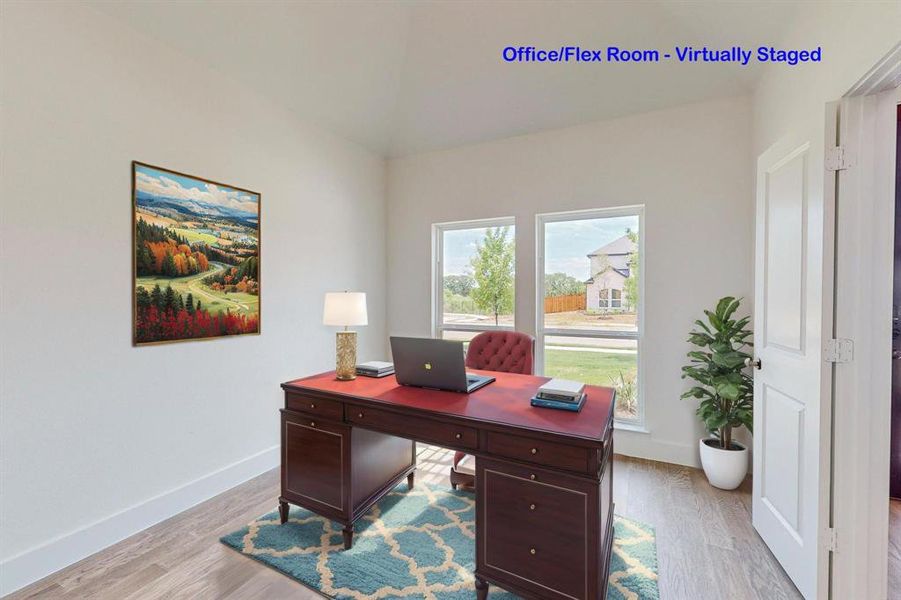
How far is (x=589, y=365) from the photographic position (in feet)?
11.3

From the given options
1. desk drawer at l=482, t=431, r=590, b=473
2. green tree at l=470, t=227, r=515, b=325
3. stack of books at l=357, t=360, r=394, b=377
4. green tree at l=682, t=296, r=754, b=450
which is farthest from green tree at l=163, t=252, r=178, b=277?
green tree at l=682, t=296, r=754, b=450

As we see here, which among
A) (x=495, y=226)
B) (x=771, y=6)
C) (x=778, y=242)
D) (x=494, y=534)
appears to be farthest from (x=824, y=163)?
(x=495, y=226)

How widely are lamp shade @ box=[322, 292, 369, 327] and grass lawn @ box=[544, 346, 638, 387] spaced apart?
1963mm

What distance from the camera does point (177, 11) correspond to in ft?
7.30

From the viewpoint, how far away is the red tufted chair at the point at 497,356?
2689 mm

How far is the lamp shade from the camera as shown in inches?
89.0

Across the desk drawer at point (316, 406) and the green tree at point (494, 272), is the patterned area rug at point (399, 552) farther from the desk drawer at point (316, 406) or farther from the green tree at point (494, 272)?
the green tree at point (494, 272)

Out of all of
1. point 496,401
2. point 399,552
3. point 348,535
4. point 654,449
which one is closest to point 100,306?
point 348,535

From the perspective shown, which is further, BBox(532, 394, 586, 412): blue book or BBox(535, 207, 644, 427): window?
BBox(535, 207, 644, 427): window

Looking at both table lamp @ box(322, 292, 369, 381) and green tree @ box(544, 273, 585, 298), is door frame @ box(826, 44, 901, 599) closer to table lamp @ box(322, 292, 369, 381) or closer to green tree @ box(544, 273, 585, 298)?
green tree @ box(544, 273, 585, 298)

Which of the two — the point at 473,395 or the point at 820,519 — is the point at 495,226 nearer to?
the point at 473,395

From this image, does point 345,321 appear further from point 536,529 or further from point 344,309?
point 536,529

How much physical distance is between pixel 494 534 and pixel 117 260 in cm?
239

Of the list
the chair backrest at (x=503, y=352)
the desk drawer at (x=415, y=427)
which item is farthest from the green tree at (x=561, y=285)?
the desk drawer at (x=415, y=427)
